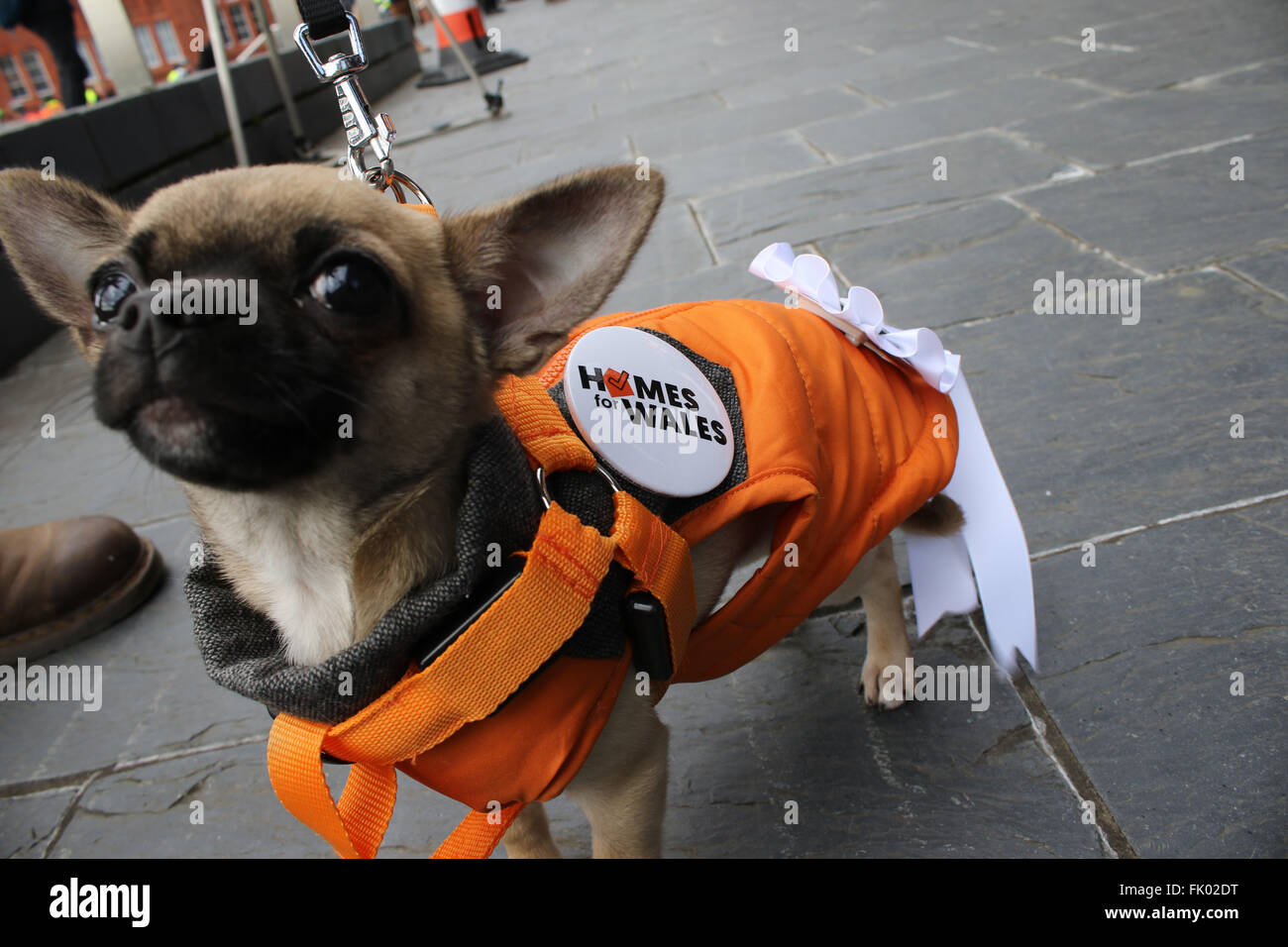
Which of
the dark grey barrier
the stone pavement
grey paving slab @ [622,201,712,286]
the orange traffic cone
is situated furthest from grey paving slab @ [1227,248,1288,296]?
the orange traffic cone

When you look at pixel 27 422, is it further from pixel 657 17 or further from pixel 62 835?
pixel 657 17

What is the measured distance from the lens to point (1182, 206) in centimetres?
374

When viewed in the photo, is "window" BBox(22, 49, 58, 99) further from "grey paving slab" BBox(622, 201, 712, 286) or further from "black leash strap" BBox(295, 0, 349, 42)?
"black leash strap" BBox(295, 0, 349, 42)

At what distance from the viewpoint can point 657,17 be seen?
13516 mm

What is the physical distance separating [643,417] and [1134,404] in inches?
77.8

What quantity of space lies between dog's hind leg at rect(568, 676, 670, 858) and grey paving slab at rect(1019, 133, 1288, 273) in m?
2.98

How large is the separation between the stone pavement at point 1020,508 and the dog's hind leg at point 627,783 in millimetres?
297

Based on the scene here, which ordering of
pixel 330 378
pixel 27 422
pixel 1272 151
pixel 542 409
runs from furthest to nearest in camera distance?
pixel 27 422
pixel 1272 151
pixel 542 409
pixel 330 378

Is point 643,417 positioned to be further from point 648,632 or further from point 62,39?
point 62,39

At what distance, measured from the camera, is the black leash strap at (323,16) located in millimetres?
1810

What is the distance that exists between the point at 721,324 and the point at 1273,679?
141cm

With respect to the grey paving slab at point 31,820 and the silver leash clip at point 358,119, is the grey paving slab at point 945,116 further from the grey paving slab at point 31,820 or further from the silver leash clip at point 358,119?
the grey paving slab at point 31,820

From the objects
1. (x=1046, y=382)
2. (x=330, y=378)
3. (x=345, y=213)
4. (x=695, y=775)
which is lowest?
(x=695, y=775)
